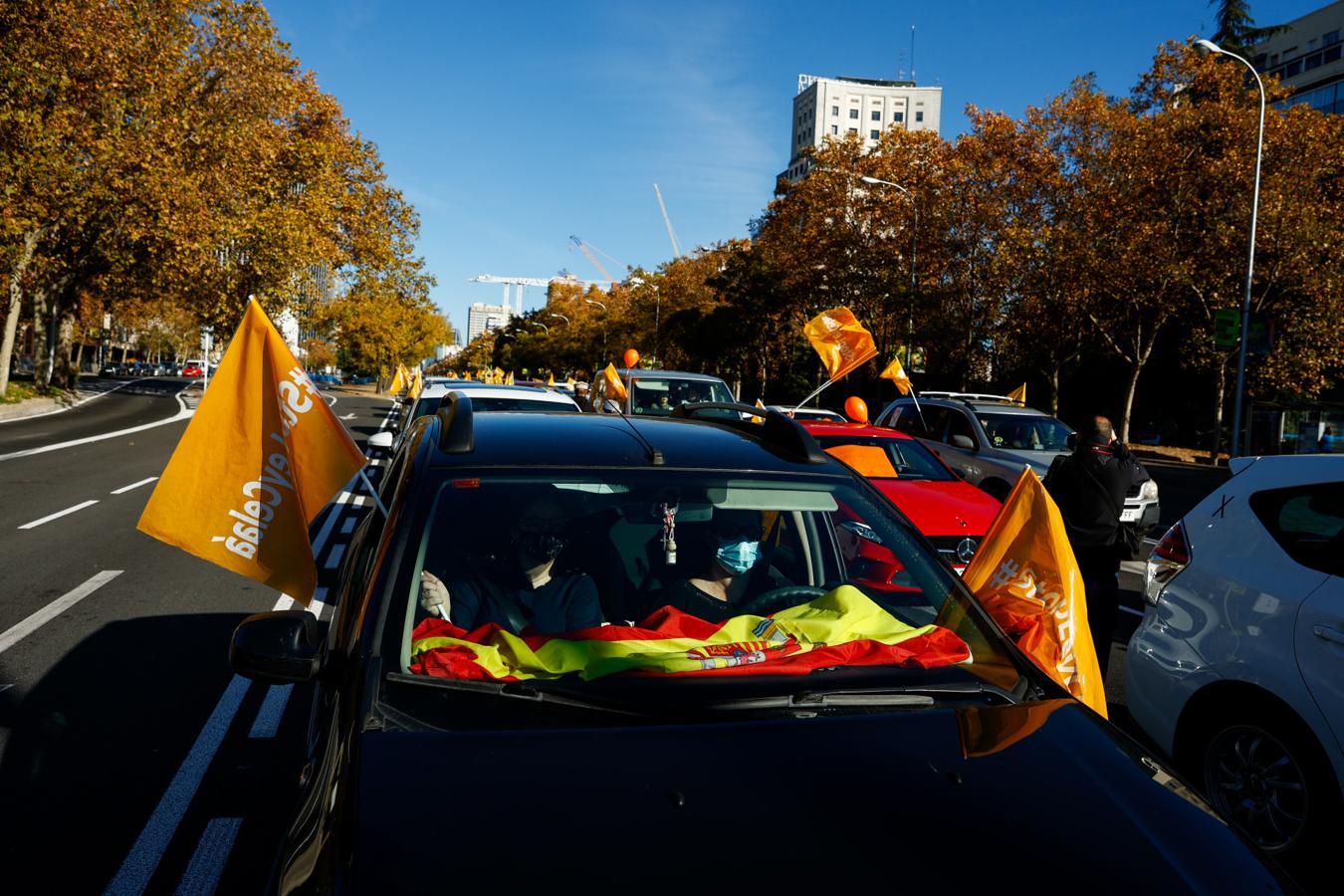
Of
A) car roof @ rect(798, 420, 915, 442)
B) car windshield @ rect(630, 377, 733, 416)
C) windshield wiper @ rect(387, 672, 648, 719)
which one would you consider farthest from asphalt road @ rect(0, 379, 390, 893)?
car windshield @ rect(630, 377, 733, 416)

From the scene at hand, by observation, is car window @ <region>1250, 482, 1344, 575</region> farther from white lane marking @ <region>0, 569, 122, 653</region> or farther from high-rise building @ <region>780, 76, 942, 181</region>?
high-rise building @ <region>780, 76, 942, 181</region>

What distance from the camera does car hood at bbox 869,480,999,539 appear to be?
809 centimetres

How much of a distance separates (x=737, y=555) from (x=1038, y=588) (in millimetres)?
1204

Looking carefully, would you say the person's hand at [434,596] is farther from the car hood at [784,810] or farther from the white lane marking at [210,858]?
the white lane marking at [210,858]

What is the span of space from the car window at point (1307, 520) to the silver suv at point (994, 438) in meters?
8.09

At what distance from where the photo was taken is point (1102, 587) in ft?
20.5

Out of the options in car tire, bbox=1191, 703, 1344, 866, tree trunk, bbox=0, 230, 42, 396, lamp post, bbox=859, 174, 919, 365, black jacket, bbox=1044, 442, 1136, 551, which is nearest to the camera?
car tire, bbox=1191, 703, 1344, 866

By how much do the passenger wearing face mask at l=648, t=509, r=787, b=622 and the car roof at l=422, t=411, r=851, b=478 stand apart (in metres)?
0.27

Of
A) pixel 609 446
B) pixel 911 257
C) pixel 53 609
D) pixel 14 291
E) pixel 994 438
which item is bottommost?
pixel 53 609

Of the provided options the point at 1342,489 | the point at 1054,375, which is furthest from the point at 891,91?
the point at 1342,489

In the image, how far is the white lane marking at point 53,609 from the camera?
6473 mm

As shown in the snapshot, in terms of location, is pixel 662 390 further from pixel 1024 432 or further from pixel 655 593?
pixel 655 593

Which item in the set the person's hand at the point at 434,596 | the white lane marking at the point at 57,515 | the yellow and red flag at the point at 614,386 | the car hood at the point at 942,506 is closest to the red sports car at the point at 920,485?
the car hood at the point at 942,506

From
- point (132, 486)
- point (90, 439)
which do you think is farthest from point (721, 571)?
point (90, 439)
